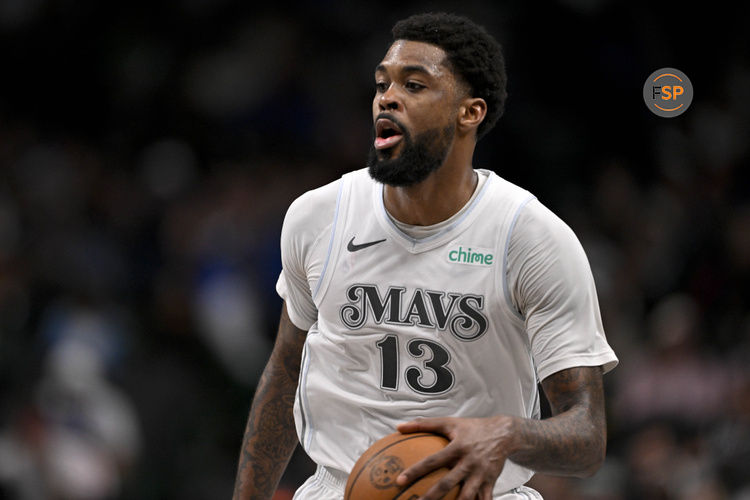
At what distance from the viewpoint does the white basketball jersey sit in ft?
11.6

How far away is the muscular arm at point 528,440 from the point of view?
2.99 meters

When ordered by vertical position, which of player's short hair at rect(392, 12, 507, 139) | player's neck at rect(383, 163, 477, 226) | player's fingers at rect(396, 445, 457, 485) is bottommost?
player's fingers at rect(396, 445, 457, 485)

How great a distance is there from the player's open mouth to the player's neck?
0.61 feet

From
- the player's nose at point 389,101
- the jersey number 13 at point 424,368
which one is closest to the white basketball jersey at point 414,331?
the jersey number 13 at point 424,368

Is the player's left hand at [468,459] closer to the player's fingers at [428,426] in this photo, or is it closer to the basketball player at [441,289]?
the player's fingers at [428,426]

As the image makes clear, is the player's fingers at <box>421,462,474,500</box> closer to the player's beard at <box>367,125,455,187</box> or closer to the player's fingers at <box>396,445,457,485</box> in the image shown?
the player's fingers at <box>396,445,457,485</box>

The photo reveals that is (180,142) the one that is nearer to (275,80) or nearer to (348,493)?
(275,80)

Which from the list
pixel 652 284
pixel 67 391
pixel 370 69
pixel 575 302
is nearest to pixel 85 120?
pixel 370 69

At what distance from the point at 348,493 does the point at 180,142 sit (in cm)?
657

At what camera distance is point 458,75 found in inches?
143

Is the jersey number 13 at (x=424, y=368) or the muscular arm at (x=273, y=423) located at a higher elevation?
the jersey number 13 at (x=424, y=368)

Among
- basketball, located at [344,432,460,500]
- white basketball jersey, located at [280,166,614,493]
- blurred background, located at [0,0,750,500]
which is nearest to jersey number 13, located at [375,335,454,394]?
white basketball jersey, located at [280,166,614,493]

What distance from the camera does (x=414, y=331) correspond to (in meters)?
3.56

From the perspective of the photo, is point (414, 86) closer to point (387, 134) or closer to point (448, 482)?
point (387, 134)
